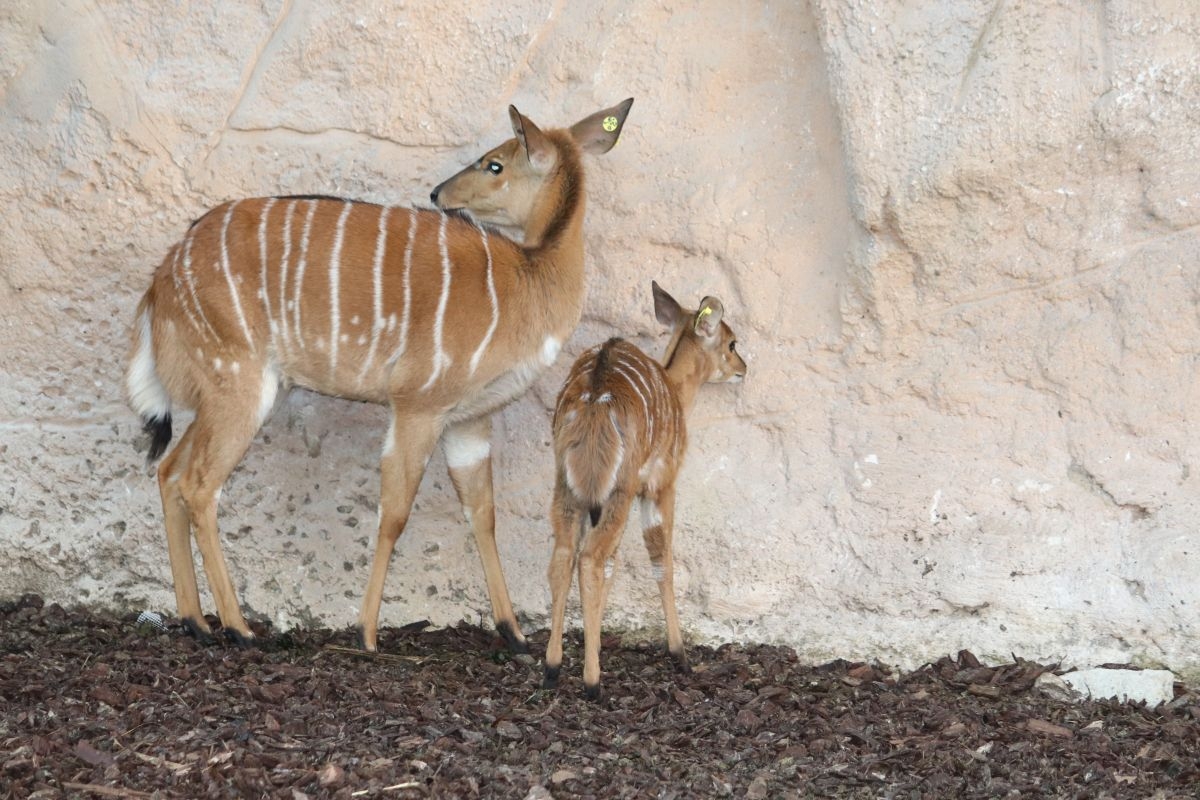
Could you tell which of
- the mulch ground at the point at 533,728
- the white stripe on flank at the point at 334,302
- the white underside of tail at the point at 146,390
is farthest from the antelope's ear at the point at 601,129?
the mulch ground at the point at 533,728

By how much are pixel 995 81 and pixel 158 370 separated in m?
2.72

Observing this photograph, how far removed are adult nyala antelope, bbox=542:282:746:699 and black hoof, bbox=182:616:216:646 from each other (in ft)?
3.76

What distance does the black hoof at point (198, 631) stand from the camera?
458 centimetres

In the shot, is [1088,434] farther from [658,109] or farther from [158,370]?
[158,370]

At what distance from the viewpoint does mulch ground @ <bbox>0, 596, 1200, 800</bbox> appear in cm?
337

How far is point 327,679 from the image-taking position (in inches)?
160

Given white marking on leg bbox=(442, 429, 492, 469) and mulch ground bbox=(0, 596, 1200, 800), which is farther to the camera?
white marking on leg bbox=(442, 429, 492, 469)

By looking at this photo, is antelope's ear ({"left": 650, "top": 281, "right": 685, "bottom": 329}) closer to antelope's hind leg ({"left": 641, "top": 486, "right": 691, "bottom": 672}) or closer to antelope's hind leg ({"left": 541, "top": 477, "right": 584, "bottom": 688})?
antelope's hind leg ({"left": 641, "top": 486, "right": 691, "bottom": 672})

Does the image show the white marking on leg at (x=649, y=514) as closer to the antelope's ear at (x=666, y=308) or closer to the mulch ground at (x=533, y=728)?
the mulch ground at (x=533, y=728)

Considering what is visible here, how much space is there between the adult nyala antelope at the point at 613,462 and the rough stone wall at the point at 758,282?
0.31m

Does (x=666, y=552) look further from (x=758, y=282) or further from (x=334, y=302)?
(x=334, y=302)

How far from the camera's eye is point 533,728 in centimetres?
379

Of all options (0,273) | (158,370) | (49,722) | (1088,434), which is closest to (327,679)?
(49,722)

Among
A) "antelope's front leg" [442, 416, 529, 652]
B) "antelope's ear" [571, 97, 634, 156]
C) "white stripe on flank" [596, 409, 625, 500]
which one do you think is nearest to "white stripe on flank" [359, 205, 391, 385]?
"antelope's front leg" [442, 416, 529, 652]
